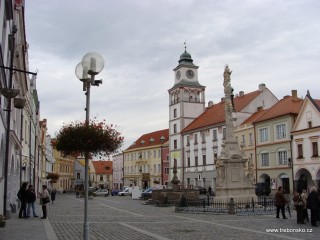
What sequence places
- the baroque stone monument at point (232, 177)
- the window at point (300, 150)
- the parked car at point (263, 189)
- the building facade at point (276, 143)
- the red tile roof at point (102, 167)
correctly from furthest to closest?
the red tile roof at point (102, 167) < the building facade at point (276, 143) < the parked car at point (263, 189) < the window at point (300, 150) < the baroque stone monument at point (232, 177)

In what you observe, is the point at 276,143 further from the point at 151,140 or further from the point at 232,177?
the point at 151,140

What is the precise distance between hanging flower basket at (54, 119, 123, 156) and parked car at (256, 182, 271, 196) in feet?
117

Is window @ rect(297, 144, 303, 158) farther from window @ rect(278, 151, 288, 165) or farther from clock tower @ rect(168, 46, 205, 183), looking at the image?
clock tower @ rect(168, 46, 205, 183)

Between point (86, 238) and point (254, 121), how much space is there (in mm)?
46279

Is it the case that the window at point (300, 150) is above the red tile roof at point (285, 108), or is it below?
below

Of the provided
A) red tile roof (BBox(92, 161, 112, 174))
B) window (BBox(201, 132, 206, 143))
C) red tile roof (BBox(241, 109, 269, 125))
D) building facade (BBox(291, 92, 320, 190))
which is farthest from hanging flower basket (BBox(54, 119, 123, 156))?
red tile roof (BBox(92, 161, 112, 174))

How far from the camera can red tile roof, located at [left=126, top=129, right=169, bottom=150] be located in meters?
88.8

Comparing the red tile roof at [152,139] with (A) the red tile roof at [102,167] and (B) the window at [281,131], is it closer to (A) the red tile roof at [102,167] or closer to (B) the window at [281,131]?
(A) the red tile roof at [102,167]

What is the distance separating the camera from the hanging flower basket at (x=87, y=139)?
1352 cm

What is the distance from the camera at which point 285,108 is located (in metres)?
49.6

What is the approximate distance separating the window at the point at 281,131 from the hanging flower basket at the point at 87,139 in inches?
1460

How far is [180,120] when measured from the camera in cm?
7494

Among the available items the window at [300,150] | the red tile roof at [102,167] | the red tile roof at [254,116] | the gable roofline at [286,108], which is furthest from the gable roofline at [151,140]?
the window at [300,150]

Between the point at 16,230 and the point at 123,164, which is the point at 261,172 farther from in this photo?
the point at 123,164
